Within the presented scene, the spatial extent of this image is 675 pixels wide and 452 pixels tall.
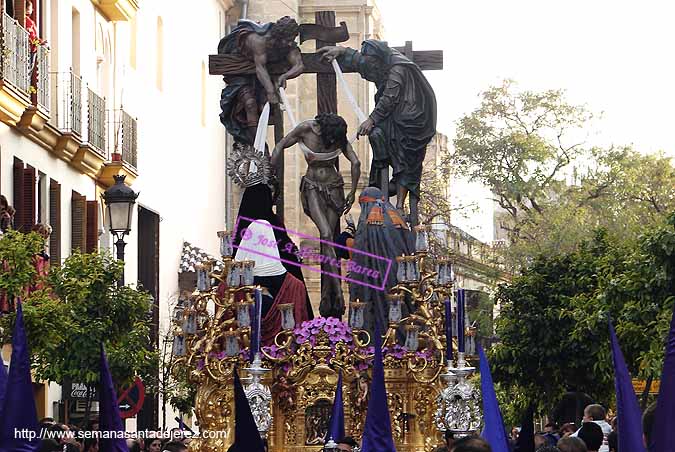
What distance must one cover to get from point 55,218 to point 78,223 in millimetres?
1696

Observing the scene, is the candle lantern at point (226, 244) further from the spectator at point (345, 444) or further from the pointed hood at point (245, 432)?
the pointed hood at point (245, 432)

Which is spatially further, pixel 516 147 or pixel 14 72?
pixel 516 147

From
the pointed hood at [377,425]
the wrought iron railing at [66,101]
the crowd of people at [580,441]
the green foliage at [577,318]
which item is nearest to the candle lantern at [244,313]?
the crowd of people at [580,441]

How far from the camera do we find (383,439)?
410 inches

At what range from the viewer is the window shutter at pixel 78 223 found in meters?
33.4

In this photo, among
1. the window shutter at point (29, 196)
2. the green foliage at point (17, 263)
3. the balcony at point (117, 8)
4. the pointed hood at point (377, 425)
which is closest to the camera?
the pointed hood at point (377, 425)

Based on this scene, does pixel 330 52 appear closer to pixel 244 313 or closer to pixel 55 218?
pixel 244 313

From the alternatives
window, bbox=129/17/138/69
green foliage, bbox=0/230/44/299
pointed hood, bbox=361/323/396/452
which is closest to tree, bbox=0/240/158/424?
green foliage, bbox=0/230/44/299

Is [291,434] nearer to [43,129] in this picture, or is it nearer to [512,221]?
[43,129]

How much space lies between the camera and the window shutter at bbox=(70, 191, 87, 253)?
33391 mm

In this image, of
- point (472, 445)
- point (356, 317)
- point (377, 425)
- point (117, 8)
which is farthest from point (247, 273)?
point (117, 8)

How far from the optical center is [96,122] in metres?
34.3

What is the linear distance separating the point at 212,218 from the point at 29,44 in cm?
2186

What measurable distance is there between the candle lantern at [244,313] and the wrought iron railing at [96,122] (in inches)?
645
